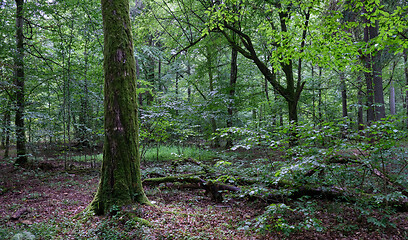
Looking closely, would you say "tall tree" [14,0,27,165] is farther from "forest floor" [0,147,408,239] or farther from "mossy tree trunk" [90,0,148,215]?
"mossy tree trunk" [90,0,148,215]

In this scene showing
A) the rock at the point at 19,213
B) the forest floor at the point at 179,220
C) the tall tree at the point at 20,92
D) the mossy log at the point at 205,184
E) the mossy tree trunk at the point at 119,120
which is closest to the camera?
the forest floor at the point at 179,220

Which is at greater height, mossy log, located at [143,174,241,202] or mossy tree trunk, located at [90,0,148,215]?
mossy tree trunk, located at [90,0,148,215]

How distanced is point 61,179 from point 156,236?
5.70m

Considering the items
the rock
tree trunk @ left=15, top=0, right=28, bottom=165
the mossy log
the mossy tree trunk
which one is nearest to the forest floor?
the rock

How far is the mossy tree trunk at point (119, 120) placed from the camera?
12.3 ft

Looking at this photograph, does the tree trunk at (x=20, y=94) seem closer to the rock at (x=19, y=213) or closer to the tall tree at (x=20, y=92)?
the tall tree at (x=20, y=92)

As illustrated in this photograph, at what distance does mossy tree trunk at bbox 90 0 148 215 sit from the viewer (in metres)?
3.74

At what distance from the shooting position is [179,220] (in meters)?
3.68

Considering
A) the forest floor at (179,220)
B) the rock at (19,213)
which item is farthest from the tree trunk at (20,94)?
the rock at (19,213)

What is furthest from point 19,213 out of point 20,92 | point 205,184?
point 20,92

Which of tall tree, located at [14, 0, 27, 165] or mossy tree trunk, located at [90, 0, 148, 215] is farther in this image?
tall tree, located at [14, 0, 27, 165]

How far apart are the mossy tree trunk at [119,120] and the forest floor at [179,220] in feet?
1.18

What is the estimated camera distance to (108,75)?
3.96 metres

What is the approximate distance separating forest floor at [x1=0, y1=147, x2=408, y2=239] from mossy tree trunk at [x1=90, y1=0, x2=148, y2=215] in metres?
0.36
